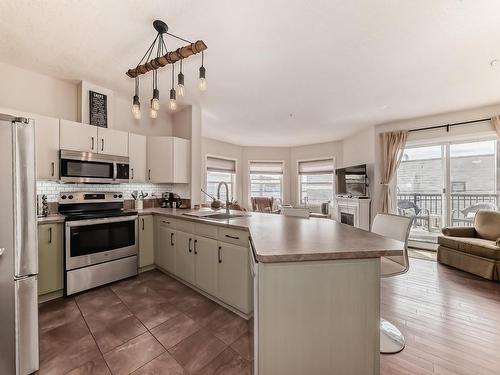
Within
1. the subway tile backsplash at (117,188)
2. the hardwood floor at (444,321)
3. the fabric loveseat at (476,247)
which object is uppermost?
the subway tile backsplash at (117,188)

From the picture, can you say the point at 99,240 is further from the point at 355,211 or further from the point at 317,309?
the point at 355,211

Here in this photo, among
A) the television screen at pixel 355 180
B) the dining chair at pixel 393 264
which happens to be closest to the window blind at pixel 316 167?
the television screen at pixel 355 180

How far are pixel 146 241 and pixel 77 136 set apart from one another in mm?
1576

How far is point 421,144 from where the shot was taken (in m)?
4.45

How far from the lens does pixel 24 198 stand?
4.34 feet

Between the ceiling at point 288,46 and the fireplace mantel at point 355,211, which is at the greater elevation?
the ceiling at point 288,46

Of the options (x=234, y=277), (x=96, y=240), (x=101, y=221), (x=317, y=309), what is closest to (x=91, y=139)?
(x=101, y=221)

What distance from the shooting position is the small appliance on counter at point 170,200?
3.71 metres

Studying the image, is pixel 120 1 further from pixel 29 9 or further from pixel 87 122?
pixel 87 122

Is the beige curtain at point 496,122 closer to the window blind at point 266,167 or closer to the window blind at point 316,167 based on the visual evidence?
the window blind at point 316,167

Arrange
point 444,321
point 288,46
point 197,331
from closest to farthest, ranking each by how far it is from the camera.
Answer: point 197,331
point 444,321
point 288,46

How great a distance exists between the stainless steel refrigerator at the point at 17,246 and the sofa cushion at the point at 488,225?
17.3 feet

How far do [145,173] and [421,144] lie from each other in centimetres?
519

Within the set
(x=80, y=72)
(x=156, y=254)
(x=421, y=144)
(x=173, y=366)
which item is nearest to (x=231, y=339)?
(x=173, y=366)
